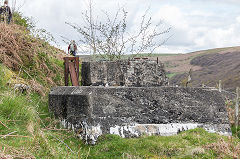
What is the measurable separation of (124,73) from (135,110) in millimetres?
1824

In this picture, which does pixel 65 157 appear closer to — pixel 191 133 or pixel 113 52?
pixel 191 133

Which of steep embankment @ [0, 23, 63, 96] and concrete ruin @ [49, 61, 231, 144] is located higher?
steep embankment @ [0, 23, 63, 96]

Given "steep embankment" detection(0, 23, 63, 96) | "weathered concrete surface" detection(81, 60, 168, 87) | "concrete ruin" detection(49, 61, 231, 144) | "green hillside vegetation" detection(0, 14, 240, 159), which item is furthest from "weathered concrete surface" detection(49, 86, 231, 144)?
"steep embankment" detection(0, 23, 63, 96)

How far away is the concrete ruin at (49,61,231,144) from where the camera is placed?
5.88 metres

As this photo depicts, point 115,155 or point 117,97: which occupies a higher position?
point 117,97

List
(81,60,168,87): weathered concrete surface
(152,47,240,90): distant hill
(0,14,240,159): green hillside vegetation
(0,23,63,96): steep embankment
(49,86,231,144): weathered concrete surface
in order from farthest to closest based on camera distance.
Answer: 1. (152,47,240,90): distant hill
2. (0,23,63,96): steep embankment
3. (81,60,168,87): weathered concrete surface
4. (49,86,231,144): weathered concrete surface
5. (0,14,240,159): green hillside vegetation

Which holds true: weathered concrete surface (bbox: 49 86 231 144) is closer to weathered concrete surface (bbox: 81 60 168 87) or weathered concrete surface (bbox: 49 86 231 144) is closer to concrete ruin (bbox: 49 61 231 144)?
concrete ruin (bbox: 49 61 231 144)

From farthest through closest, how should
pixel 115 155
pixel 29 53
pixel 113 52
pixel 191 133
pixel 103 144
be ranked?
pixel 113 52 < pixel 29 53 < pixel 191 133 < pixel 103 144 < pixel 115 155

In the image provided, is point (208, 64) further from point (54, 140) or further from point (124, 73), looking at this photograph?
point (54, 140)

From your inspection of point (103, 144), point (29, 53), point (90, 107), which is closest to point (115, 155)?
point (103, 144)

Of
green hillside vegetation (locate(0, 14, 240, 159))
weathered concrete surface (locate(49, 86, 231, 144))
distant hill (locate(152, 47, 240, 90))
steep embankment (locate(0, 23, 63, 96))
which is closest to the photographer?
green hillside vegetation (locate(0, 14, 240, 159))

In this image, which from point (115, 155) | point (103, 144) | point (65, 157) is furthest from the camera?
point (103, 144)

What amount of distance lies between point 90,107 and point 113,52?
225 inches

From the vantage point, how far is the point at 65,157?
4.16 metres
